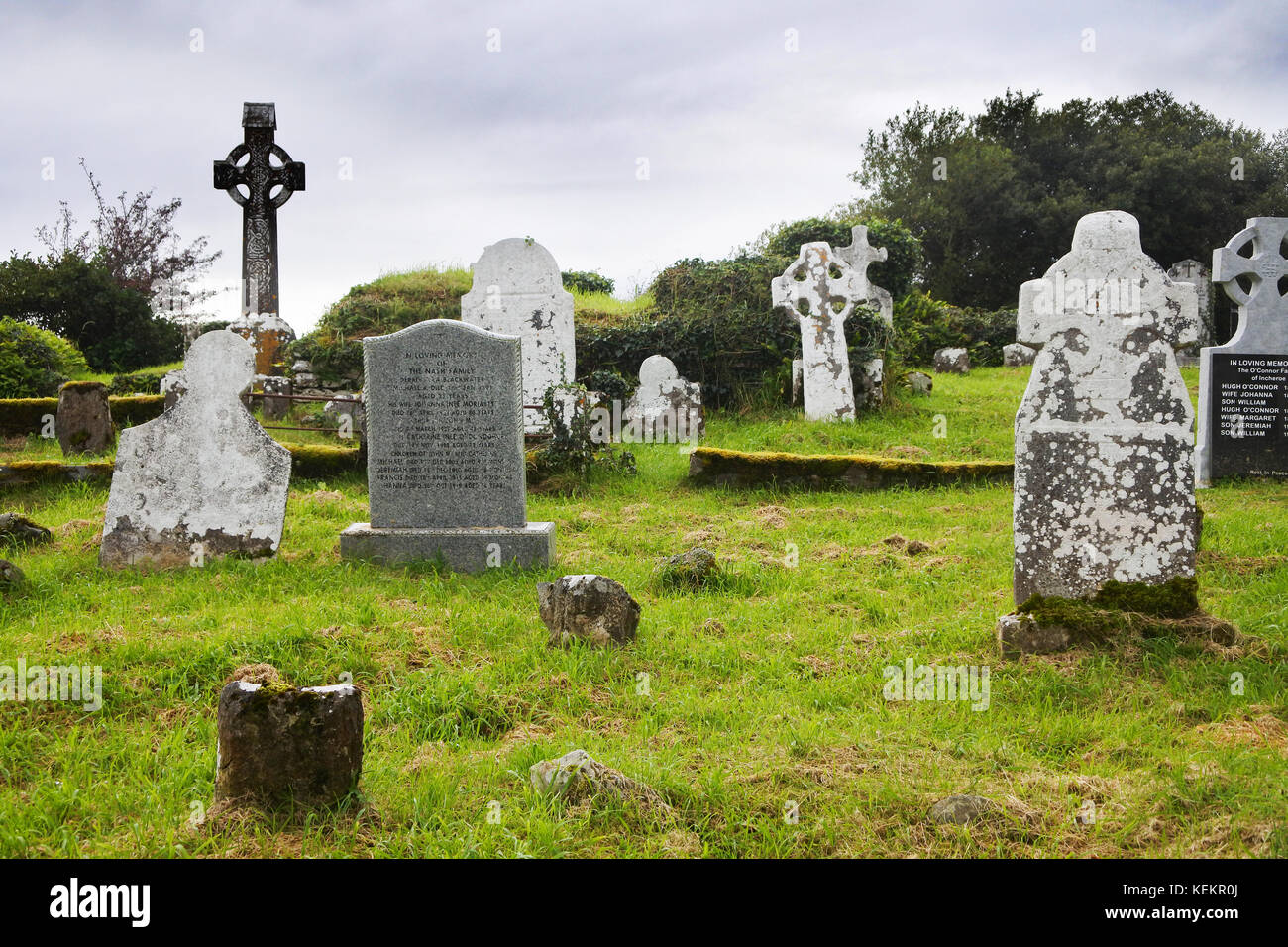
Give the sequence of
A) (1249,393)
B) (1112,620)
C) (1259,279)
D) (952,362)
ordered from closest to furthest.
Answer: (1112,620)
(1249,393)
(1259,279)
(952,362)

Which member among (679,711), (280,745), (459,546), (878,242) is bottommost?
(679,711)

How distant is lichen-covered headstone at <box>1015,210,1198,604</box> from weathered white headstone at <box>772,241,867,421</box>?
802 centimetres

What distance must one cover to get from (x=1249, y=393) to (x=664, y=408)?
274 inches

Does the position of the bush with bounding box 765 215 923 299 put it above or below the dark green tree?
below

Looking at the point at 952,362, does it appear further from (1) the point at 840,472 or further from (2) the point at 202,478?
(2) the point at 202,478

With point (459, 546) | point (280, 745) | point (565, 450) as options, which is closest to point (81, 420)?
point (565, 450)

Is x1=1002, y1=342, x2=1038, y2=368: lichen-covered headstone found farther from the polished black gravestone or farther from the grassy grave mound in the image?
the polished black gravestone

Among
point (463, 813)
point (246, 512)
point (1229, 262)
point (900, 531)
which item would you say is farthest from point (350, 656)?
point (1229, 262)

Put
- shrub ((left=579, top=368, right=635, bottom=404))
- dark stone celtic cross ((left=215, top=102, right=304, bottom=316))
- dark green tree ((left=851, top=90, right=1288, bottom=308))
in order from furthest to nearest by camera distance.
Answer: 1. dark green tree ((left=851, top=90, right=1288, bottom=308))
2. dark stone celtic cross ((left=215, top=102, right=304, bottom=316))
3. shrub ((left=579, top=368, right=635, bottom=404))

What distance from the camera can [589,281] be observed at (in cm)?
2372

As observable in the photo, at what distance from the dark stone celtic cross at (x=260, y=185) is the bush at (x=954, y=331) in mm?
13469

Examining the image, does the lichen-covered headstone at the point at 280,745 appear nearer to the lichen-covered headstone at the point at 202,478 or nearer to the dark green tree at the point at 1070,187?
the lichen-covered headstone at the point at 202,478

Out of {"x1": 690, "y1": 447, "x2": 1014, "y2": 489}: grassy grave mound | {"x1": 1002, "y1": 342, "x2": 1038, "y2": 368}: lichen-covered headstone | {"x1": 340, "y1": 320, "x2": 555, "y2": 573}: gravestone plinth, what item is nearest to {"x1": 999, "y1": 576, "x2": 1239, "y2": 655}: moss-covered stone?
{"x1": 340, "y1": 320, "x2": 555, "y2": 573}: gravestone plinth

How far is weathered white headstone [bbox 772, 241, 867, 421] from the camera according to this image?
13.5 meters
